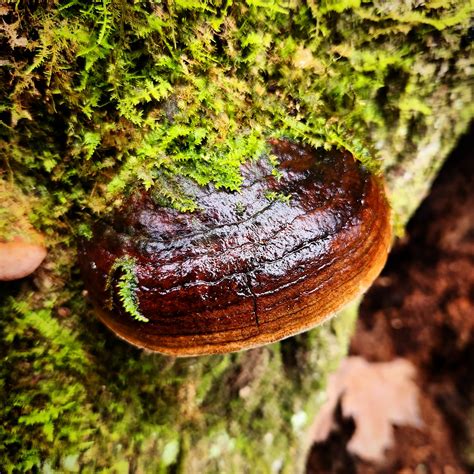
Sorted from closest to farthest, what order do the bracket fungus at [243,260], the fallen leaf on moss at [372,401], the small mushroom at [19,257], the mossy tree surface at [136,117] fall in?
1. the bracket fungus at [243,260]
2. the mossy tree surface at [136,117]
3. the small mushroom at [19,257]
4. the fallen leaf on moss at [372,401]

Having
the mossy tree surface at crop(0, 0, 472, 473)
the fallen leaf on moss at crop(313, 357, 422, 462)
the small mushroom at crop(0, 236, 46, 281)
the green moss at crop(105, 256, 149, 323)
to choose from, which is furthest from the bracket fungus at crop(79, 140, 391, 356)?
the fallen leaf on moss at crop(313, 357, 422, 462)

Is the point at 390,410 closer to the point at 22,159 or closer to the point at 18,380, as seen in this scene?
the point at 18,380

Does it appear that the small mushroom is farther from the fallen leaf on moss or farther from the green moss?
the fallen leaf on moss

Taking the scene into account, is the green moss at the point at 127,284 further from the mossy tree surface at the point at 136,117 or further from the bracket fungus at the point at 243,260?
the mossy tree surface at the point at 136,117

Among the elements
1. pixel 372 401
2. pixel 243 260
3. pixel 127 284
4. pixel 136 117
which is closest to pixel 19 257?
pixel 127 284

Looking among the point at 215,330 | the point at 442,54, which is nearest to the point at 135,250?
the point at 215,330

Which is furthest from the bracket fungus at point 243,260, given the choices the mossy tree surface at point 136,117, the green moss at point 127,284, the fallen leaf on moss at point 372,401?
the fallen leaf on moss at point 372,401

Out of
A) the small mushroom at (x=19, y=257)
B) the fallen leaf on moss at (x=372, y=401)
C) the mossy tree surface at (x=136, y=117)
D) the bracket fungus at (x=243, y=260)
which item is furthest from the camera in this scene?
the fallen leaf on moss at (x=372, y=401)
